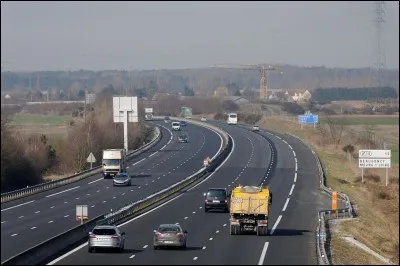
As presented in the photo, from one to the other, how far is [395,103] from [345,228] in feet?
36.3

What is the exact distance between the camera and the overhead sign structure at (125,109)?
4525 inches

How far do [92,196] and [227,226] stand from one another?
22170 mm

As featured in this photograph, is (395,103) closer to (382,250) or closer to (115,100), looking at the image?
(382,250)

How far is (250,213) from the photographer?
159 ft

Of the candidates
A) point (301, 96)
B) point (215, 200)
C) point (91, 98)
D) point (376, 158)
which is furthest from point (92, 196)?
point (301, 96)

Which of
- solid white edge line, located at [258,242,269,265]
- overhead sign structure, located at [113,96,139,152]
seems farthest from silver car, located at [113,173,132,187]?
solid white edge line, located at [258,242,269,265]

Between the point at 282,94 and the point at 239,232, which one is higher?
the point at 282,94

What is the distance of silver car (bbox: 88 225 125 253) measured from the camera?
3950 cm

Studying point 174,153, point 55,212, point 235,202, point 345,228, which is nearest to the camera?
point 235,202

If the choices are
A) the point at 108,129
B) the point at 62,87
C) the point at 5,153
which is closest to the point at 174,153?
the point at 108,129

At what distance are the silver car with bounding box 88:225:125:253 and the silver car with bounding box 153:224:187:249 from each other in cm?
184

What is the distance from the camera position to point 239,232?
49406 mm

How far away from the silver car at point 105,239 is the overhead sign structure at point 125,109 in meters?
75.0

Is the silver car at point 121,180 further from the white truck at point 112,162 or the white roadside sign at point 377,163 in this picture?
the white roadside sign at point 377,163
